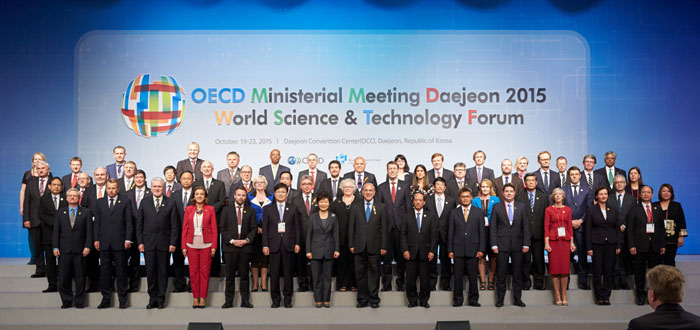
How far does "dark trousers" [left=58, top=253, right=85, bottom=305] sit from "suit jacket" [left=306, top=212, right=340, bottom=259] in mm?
2297

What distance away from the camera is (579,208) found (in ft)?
22.7

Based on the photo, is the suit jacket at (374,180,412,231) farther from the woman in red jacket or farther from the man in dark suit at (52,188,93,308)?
the man in dark suit at (52,188,93,308)

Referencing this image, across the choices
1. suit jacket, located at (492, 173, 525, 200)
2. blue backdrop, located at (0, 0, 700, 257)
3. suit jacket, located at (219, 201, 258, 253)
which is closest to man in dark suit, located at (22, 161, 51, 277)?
blue backdrop, located at (0, 0, 700, 257)

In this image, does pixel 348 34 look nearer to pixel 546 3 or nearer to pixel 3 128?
pixel 546 3

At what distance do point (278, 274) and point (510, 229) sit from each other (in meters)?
2.37

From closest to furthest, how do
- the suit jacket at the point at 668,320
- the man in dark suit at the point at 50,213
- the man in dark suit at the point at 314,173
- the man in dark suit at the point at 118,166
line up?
the suit jacket at the point at 668,320 < the man in dark suit at the point at 50,213 < the man in dark suit at the point at 118,166 < the man in dark suit at the point at 314,173

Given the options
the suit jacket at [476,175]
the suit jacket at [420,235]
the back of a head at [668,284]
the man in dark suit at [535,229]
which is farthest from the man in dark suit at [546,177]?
the back of a head at [668,284]

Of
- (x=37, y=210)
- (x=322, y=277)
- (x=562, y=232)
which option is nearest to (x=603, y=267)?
(x=562, y=232)

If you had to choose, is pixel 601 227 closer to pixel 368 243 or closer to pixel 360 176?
pixel 368 243

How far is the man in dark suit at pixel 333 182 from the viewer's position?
7.01 metres

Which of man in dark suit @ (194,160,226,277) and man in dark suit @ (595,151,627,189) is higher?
man in dark suit @ (595,151,627,189)

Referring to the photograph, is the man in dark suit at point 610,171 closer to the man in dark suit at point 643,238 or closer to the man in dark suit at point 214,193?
the man in dark suit at point 643,238

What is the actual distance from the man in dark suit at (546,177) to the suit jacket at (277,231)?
8.84 feet

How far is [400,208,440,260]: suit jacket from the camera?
6465 millimetres
